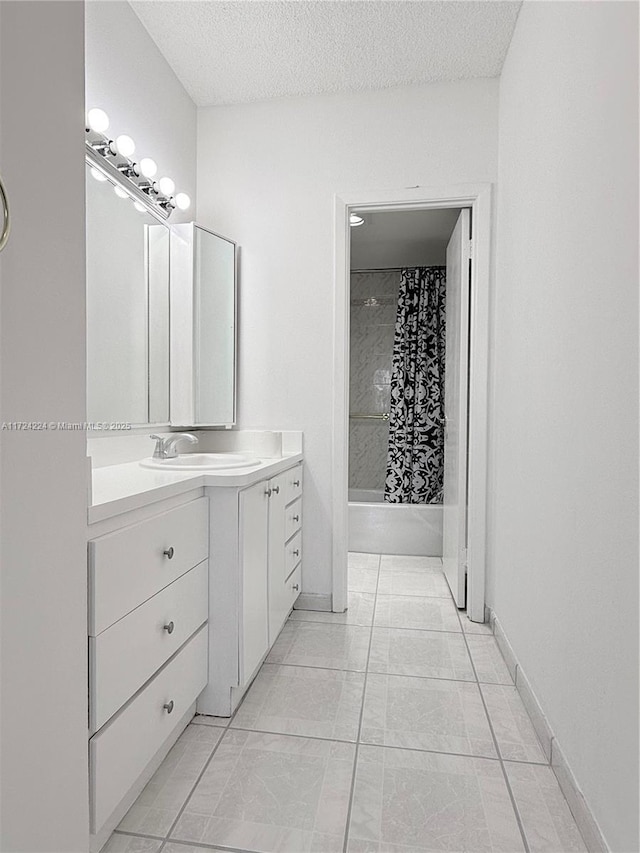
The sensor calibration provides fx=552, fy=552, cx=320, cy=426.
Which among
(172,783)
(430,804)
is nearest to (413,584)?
(430,804)

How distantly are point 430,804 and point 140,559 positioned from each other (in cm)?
96

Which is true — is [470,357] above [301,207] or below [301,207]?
below

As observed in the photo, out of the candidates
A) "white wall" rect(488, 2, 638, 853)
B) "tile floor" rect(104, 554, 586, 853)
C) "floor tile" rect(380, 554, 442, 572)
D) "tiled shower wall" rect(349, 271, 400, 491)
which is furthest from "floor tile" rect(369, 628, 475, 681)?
"tiled shower wall" rect(349, 271, 400, 491)

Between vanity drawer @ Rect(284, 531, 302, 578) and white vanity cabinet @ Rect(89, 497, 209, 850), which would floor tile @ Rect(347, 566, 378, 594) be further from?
white vanity cabinet @ Rect(89, 497, 209, 850)

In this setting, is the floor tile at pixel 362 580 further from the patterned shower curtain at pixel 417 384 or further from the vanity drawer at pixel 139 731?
the vanity drawer at pixel 139 731

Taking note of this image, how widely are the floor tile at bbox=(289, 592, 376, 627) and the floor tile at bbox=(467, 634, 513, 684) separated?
498 millimetres

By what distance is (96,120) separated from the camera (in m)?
1.81

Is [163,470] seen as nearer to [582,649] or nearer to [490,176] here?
[582,649]

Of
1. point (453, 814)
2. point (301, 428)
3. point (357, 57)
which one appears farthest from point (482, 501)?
point (357, 57)

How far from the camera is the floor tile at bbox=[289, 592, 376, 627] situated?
2.66 meters

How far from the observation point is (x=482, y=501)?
8.69 ft

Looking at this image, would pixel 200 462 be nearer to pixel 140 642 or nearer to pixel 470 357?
pixel 140 642

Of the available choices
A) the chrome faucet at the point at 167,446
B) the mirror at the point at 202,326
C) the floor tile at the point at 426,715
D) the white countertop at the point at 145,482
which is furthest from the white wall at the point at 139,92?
the floor tile at the point at 426,715

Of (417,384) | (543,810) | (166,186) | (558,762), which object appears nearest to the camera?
(543,810)
